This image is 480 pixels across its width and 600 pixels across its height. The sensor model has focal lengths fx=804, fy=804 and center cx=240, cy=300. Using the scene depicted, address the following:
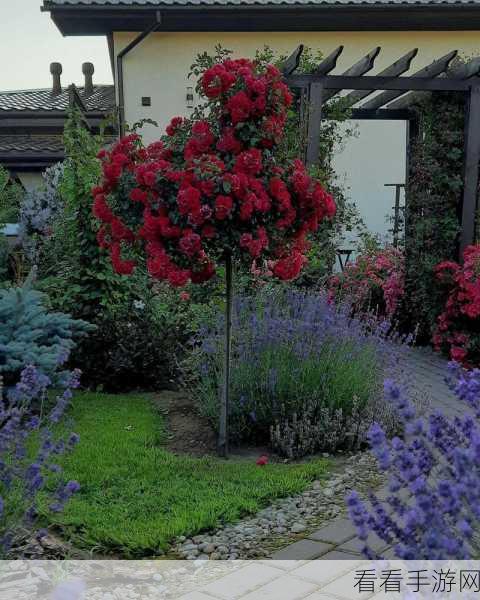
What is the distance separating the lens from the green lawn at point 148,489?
3557 mm

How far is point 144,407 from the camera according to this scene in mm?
5984

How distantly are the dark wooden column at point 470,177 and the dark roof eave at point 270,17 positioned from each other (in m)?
5.12

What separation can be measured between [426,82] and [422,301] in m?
2.29

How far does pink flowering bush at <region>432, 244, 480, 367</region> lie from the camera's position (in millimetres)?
7742

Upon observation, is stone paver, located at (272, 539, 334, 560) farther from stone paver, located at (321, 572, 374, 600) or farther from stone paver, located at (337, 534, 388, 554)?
stone paver, located at (321, 572, 374, 600)

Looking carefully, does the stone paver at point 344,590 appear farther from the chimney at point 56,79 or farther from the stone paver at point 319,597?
the chimney at point 56,79

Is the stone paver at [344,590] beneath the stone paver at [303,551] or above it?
above

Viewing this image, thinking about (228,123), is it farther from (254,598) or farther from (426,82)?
(426,82)

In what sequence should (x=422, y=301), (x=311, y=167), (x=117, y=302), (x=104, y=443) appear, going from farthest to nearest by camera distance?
(x=422, y=301)
(x=311, y=167)
(x=117, y=302)
(x=104, y=443)

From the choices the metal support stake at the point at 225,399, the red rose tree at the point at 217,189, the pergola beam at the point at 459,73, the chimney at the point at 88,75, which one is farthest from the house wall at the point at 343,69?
the metal support stake at the point at 225,399


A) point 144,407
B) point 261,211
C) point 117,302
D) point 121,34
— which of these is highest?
point 121,34

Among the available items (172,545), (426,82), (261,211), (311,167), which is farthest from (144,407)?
(426,82)

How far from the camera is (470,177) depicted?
8.44 metres

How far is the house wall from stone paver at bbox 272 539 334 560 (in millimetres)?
9475
